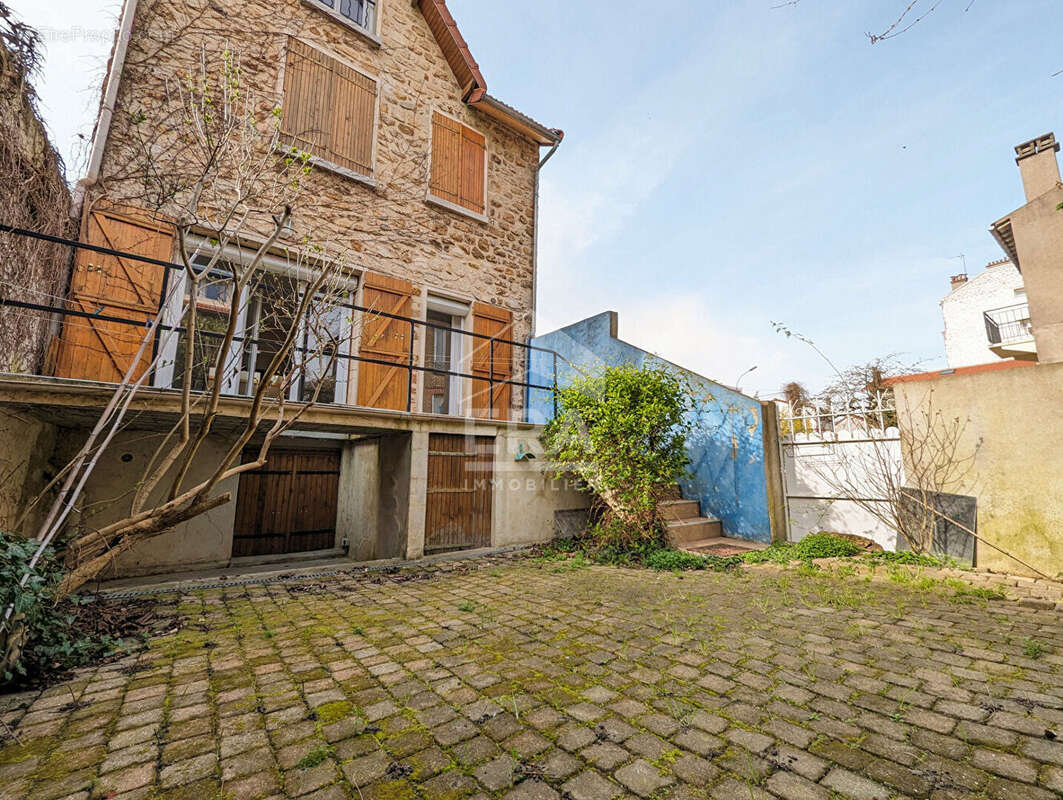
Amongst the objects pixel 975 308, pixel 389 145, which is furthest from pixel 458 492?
pixel 975 308

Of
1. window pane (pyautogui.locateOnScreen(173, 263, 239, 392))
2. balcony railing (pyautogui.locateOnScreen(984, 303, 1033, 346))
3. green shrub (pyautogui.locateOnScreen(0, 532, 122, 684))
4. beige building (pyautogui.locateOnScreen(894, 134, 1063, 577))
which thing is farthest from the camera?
balcony railing (pyautogui.locateOnScreen(984, 303, 1033, 346))

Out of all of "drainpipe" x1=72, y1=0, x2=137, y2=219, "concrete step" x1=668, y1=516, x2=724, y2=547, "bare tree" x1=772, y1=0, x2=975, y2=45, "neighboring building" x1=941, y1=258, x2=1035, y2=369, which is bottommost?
"concrete step" x1=668, y1=516, x2=724, y2=547

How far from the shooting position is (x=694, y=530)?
652cm

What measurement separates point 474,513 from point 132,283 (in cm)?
463

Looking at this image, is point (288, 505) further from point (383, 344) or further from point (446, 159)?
point (446, 159)

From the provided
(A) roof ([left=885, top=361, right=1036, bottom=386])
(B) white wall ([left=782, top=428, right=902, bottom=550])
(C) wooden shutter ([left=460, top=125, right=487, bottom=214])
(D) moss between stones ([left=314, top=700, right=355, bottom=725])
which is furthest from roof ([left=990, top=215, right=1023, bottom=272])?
(D) moss between stones ([left=314, top=700, right=355, bottom=725])

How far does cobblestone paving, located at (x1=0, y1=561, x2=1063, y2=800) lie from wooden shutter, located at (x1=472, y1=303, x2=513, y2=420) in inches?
167

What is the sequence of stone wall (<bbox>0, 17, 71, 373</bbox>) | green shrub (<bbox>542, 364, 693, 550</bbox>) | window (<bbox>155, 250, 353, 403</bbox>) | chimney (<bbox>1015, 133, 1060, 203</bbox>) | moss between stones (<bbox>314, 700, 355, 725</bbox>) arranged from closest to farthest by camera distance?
moss between stones (<bbox>314, 700, 355, 725</bbox>) < stone wall (<bbox>0, 17, 71, 373</bbox>) < window (<bbox>155, 250, 353, 403</bbox>) < green shrub (<bbox>542, 364, 693, 550</bbox>) < chimney (<bbox>1015, 133, 1060, 203</bbox>)

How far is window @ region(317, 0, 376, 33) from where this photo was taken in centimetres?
699

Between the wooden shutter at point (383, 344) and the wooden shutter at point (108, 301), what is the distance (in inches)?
88.8

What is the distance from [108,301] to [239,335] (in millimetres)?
1193

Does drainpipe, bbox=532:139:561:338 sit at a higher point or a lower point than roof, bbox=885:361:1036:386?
higher

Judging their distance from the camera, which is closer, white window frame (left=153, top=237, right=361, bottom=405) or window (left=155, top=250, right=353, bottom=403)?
white window frame (left=153, top=237, right=361, bottom=405)

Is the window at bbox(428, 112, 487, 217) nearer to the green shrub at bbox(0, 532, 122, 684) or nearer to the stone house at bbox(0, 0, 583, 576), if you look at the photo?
the stone house at bbox(0, 0, 583, 576)
